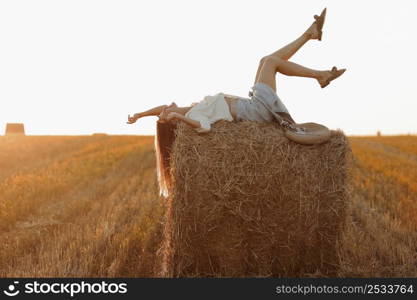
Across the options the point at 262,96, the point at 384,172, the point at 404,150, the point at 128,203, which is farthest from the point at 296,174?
the point at 404,150

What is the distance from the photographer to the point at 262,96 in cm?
557

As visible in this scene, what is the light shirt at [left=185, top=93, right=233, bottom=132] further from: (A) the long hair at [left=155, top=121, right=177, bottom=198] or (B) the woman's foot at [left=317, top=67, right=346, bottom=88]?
(B) the woman's foot at [left=317, top=67, right=346, bottom=88]

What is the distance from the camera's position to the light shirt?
5391 millimetres

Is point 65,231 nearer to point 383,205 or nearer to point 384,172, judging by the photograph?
point 383,205

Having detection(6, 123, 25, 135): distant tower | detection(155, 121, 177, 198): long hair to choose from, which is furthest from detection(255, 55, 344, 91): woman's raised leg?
detection(6, 123, 25, 135): distant tower

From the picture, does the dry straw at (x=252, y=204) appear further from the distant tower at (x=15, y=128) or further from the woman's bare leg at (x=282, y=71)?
the distant tower at (x=15, y=128)

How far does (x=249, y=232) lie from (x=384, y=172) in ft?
23.5

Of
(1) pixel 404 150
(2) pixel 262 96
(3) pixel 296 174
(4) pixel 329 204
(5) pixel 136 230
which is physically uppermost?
(2) pixel 262 96

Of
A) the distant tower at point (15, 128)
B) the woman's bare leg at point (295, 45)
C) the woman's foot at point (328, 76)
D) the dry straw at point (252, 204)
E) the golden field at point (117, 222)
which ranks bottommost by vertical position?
the distant tower at point (15, 128)

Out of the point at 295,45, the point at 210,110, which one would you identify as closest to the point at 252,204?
the point at 210,110

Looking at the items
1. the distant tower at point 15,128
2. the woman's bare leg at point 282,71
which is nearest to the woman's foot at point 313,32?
the woman's bare leg at point 282,71

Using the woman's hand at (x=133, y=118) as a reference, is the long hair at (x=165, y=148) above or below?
below

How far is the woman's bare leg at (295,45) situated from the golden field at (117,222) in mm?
1723

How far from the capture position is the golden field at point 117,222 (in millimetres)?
5324
